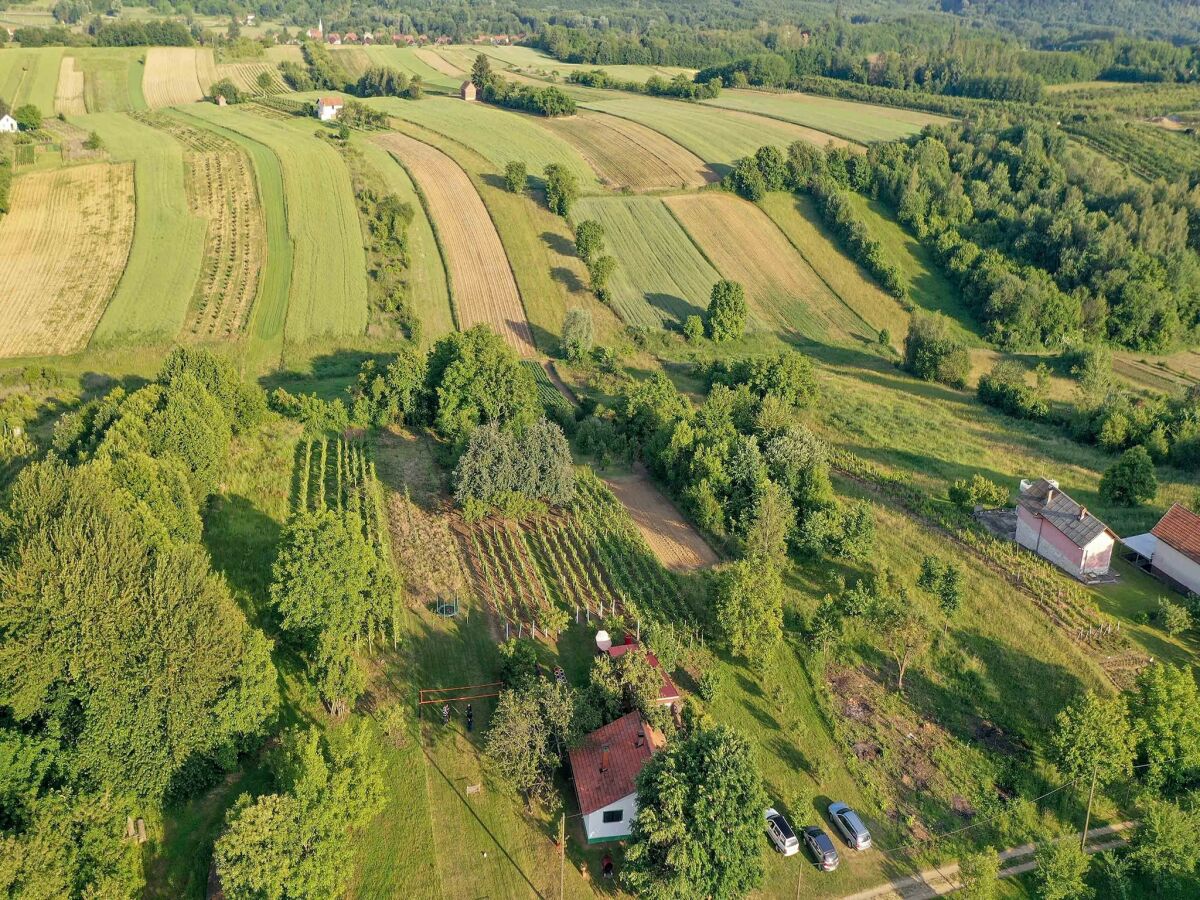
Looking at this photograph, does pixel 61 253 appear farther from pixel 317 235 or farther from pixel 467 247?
pixel 467 247

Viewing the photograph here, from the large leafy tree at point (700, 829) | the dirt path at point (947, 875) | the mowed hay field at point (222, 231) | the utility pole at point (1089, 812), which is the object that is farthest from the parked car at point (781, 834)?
the mowed hay field at point (222, 231)

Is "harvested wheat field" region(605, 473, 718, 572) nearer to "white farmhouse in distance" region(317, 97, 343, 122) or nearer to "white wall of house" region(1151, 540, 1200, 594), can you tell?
"white wall of house" region(1151, 540, 1200, 594)

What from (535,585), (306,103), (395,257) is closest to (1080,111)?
(395,257)

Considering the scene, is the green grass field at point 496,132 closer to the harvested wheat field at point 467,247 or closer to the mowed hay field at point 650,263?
the mowed hay field at point 650,263

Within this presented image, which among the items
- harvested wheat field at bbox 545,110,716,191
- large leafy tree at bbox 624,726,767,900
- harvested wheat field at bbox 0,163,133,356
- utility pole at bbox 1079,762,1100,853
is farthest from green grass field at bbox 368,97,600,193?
large leafy tree at bbox 624,726,767,900

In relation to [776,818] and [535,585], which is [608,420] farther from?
[776,818]
